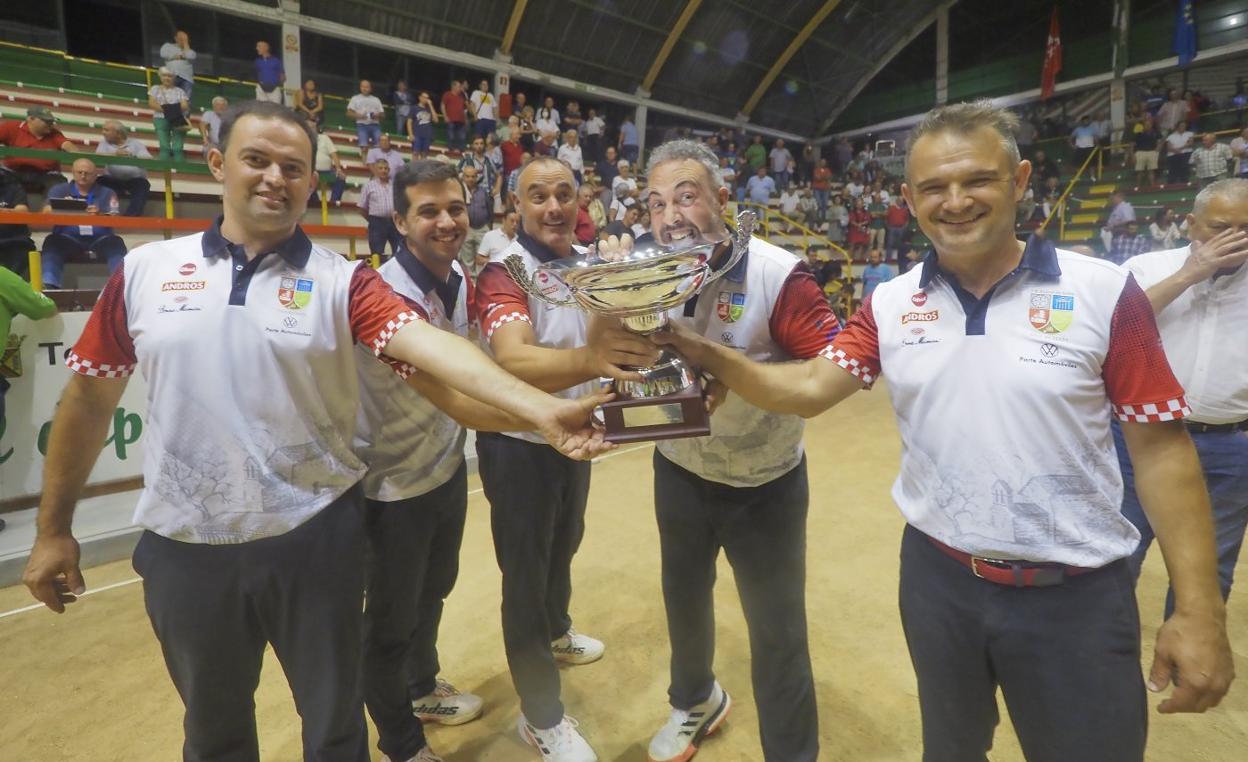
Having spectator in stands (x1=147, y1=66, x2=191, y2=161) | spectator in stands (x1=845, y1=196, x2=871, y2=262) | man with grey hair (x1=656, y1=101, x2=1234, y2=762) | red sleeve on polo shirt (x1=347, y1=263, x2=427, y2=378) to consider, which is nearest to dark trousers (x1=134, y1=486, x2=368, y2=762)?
red sleeve on polo shirt (x1=347, y1=263, x2=427, y2=378)

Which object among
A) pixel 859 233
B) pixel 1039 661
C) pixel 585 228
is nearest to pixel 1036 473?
pixel 1039 661

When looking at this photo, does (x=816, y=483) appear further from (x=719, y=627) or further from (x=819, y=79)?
(x=819, y=79)

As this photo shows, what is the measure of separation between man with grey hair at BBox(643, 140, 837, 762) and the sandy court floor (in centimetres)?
57

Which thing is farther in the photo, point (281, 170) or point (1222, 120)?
point (1222, 120)

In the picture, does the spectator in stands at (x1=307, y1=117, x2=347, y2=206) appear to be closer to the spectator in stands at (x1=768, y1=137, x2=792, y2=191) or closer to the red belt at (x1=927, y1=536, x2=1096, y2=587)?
the red belt at (x1=927, y1=536, x2=1096, y2=587)

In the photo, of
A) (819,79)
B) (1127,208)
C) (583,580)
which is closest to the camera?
(583,580)

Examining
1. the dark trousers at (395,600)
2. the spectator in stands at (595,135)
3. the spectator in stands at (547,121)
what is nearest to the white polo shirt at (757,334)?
the dark trousers at (395,600)

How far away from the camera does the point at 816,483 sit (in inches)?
188

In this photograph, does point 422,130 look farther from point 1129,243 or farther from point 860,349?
point 1129,243

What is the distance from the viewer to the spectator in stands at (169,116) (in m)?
7.86

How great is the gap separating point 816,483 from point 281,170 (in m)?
4.22

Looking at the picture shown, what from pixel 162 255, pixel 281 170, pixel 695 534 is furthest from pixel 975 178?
pixel 162 255

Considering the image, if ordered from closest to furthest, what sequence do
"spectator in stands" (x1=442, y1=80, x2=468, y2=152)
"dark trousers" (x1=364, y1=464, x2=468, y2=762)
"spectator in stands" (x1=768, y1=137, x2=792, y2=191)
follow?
1. "dark trousers" (x1=364, y1=464, x2=468, y2=762)
2. "spectator in stands" (x1=442, y1=80, x2=468, y2=152)
3. "spectator in stands" (x1=768, y1=137, x2=792, y2=191)

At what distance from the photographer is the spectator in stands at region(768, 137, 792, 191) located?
17234 mm
